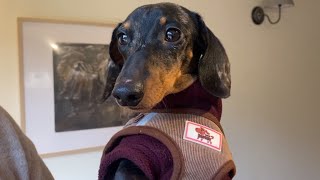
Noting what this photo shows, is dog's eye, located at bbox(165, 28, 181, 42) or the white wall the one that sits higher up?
dog's eye, located at bbox(165, 28, 181, 42)

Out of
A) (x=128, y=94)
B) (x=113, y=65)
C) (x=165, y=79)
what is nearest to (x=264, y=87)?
(x=113, y=65)

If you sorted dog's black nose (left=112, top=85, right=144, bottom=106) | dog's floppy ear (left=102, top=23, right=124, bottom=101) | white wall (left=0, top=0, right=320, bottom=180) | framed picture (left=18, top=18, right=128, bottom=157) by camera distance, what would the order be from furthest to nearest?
white wall (left=0, top=0, right=320, bottom=180)
framed picture (left=18, top=18, right=128, bottom=157)
dog's floppy ear (left=102, top=23, right=124, bottom=101)
dog's black nose (left=112, top=85, right=144, bottom=106)

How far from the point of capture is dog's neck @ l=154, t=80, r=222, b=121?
793mm

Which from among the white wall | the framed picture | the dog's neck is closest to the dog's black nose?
the dog's neck

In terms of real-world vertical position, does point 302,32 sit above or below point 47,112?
above

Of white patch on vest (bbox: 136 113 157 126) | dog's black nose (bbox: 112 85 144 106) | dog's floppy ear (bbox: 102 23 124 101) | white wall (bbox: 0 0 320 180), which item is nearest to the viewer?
dog's black nose (bbox: 112 85 144 106)

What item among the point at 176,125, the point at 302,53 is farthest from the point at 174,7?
the point at 302,53

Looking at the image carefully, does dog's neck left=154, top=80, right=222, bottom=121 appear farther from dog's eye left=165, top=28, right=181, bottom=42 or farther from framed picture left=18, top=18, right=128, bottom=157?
framed picture left=18, top=18, right=128, bottom=157

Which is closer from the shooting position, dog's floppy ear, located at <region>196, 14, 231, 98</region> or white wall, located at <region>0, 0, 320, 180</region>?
dog's floppy ear, located at <region>196, 14, 231, 98</region>

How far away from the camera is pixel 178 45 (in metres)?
0.79

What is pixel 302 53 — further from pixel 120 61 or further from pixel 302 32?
pixel 120 61

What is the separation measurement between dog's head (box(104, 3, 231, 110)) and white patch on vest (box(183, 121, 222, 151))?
77mm

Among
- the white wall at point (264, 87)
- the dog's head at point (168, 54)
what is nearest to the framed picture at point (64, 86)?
the white wall at point (264, 87)

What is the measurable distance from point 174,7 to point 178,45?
0.09 metres
